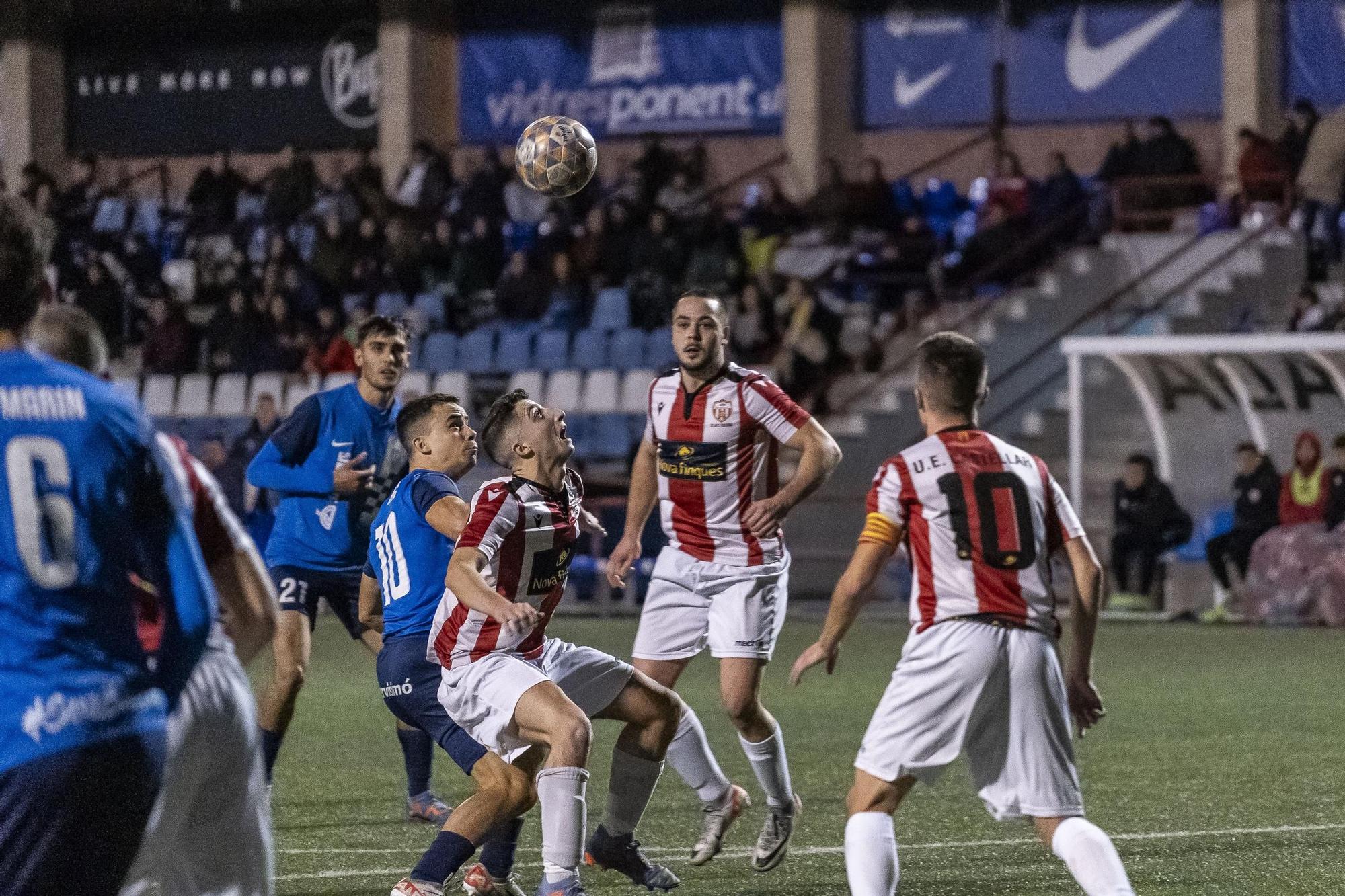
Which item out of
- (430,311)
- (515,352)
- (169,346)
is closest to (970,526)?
(515,352)

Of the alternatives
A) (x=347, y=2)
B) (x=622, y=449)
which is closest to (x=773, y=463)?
(x=622, y=449)

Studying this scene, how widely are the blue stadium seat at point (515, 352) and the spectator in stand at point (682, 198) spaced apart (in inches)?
88.6

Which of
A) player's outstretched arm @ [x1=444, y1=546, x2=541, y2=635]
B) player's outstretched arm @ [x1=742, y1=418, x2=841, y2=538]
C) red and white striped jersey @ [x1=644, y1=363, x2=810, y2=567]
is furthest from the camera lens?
red and white striped jersey @ [x1=644, y1=363, x2=810, y2=567]

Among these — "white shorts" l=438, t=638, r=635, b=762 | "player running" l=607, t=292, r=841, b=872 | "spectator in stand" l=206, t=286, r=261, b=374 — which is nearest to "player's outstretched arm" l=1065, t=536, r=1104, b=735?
"white shorts" l=438, t=638, r=635, b=762

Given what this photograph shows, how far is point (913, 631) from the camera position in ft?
17.1

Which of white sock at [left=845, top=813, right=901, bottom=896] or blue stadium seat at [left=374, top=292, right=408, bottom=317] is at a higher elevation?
blue stadium seat at [left=374, top=292, right=408, bottom=317]

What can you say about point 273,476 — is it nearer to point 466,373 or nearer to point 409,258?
point 466,373

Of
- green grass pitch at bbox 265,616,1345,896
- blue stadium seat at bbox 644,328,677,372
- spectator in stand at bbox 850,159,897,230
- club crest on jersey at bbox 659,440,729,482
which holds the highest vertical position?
spectator in stand at bbox 850,159,897,230

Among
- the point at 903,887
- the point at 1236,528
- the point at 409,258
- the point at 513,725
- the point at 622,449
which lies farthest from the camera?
the point at 409,258

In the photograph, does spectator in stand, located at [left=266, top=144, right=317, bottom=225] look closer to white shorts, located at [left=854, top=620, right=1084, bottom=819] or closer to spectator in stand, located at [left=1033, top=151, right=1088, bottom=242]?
spectator in stand, located at [left=1033, top=151, right=1088, bottom=242]

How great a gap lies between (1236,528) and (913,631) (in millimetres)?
13312

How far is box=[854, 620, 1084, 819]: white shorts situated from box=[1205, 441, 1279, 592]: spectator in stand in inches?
519

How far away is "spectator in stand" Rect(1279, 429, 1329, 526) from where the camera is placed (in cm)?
1750

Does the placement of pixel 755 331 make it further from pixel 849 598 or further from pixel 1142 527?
pixel 849 598
